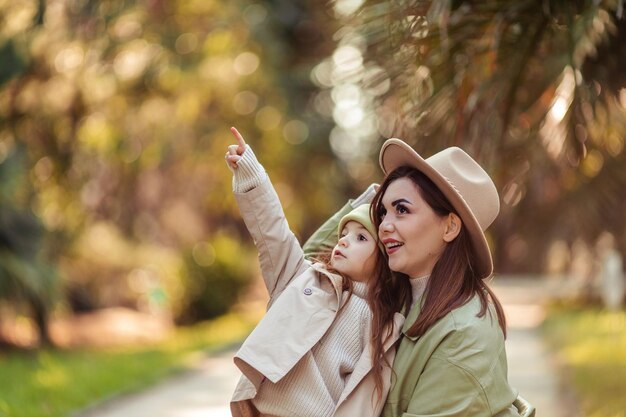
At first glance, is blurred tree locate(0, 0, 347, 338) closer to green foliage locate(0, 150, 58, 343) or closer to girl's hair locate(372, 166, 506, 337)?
green foliage locate(0, 150, 58, 343)

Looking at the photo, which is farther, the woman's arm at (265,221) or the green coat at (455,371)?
the woman's arm at (265,221)

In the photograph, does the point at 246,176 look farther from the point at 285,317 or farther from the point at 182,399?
the point at 182,399

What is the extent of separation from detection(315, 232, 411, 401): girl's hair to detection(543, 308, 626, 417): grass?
14.8 feet

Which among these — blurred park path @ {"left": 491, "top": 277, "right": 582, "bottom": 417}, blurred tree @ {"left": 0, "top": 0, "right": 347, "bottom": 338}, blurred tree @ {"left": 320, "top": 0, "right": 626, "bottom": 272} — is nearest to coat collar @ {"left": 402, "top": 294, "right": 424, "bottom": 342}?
blurred tree @ {"left": 320, "top": 0, "right": 626, "bottom": 272}

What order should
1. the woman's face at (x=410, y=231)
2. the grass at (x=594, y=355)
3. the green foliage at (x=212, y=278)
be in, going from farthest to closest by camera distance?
the green foliage at (x=212, y=278)
the grass at (x=594, y=355)
the woman's face at (x=410, y=231)

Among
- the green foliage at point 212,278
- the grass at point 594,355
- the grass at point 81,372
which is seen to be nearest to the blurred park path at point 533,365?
the grass at point 594,355

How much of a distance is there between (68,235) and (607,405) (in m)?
9.58

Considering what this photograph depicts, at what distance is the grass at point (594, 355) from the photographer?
8180 mm

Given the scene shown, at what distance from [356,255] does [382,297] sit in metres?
0.16

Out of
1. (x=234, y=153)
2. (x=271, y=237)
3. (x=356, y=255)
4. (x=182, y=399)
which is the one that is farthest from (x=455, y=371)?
(x=182, y=399)

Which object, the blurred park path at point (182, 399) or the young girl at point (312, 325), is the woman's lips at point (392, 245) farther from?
the blurred park path at point (182, 399)

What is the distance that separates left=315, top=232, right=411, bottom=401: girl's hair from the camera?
3113mm

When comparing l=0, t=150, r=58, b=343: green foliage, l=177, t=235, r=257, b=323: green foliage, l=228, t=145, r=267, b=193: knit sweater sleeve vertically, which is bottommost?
l=177, t=235, r=257, b=323: green foliage

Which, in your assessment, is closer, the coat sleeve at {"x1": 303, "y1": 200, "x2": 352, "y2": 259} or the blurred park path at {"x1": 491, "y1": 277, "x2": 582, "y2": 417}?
the coat sleeve at {"x1": 303, "y1": 200, "x2": 352, "y2": 259}
